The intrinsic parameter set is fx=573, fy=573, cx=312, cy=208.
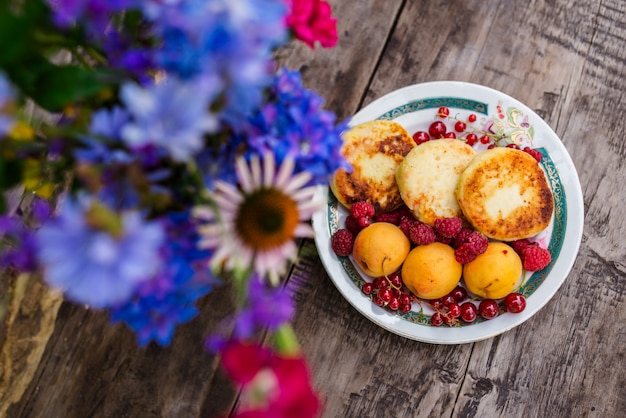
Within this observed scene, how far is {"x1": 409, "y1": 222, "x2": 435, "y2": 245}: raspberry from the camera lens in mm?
906

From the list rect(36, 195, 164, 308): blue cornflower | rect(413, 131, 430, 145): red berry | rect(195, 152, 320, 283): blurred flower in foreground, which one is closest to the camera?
rect(36, 195, 164, 308): blue cornflower

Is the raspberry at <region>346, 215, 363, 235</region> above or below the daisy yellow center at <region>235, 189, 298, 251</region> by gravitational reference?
below

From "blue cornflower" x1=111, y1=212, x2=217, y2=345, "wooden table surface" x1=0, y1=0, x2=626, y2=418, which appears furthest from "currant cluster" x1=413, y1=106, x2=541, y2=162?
"blue cornflower" x1=111, y1=212, x2=217, y2=345

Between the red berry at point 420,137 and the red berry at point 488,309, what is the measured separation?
0.29 m

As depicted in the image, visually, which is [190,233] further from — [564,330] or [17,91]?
[564,330]

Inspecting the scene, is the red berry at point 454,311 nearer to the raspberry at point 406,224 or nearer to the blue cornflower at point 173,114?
the raspberry at point 406,224

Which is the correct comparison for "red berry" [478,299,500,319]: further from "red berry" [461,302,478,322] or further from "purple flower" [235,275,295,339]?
"purple flower" [235,275,295,339]

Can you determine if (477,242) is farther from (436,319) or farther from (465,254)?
(436,319)

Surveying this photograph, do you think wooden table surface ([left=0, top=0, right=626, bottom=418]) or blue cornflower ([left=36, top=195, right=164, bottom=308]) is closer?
blue cornflower ([left=36, top=195, right=164, bottom=308])

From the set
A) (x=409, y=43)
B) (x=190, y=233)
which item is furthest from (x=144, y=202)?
(x=409, y=43)

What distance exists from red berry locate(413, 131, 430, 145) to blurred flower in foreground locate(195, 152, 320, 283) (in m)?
0.53

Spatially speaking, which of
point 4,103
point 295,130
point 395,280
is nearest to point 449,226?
point 395,280

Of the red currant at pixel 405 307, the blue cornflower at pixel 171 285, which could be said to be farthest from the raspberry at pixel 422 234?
the blue cornflower at pixel 171 285

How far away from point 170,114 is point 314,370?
29.9 inches
